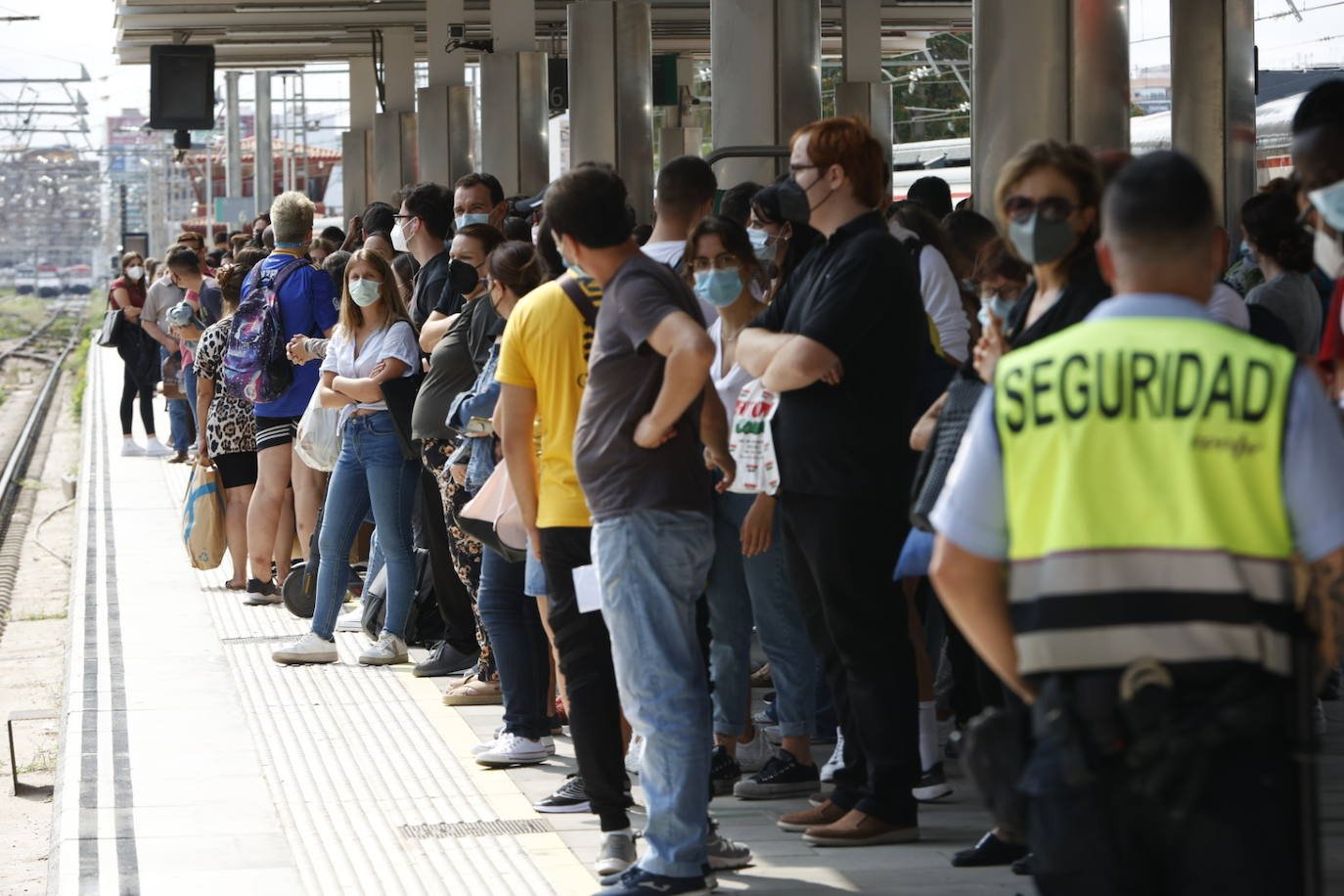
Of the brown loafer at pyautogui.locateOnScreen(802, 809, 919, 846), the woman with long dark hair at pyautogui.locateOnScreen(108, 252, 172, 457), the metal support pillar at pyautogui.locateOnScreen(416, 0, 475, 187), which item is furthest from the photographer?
the metal support pillar at pyautogui.locateOnScreen(416, 0, 475, 187)

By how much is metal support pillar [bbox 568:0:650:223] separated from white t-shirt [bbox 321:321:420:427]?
8.19 m

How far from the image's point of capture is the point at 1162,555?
3025 mm

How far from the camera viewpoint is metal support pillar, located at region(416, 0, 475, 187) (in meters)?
24.5

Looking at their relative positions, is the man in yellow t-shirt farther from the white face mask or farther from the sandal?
the sandal

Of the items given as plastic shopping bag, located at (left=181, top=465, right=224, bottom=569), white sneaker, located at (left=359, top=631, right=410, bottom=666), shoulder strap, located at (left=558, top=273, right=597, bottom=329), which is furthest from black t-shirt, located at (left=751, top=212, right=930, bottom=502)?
plastic shopping bag, located at (left=181, top=465, right=224, bottom=569)

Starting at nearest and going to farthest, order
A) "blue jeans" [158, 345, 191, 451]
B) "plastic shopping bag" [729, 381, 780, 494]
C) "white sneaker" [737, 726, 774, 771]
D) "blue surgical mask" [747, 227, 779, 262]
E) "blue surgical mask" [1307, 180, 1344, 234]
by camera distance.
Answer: "blue surgical mask" [1307, 180, 1344, 234] < "plastic shopping bag" [729, 381, 780, 494] < "blue surgical mask" [747, 227, 779, 262] < "white sneaker" [737, 726, 774, 771] < "blue jeans" [158, 345, 191, 451]

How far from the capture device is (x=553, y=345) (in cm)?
552

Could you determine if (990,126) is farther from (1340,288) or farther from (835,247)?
(1340,288)

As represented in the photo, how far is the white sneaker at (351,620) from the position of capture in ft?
33.9

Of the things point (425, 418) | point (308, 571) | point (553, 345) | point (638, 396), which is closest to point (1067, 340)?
point (638, 396)

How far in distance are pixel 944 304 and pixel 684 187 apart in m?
0.99

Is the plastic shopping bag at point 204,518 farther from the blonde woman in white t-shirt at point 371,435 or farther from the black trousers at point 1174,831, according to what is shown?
the black trousers at point 1174,831

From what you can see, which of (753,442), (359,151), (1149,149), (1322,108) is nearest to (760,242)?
(753,442)

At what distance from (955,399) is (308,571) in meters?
6.29
